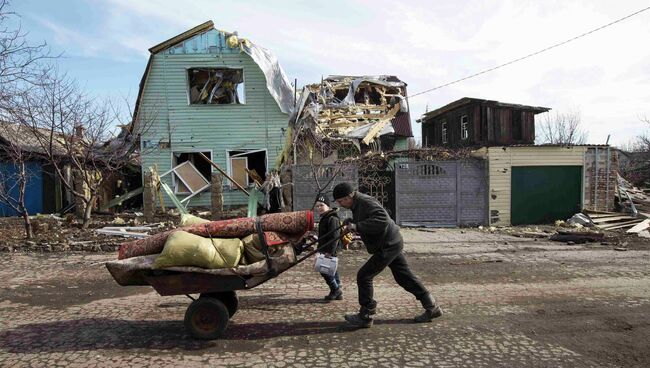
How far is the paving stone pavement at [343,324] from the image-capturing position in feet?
13.7

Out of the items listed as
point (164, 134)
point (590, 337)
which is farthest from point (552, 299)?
point (164, 134)

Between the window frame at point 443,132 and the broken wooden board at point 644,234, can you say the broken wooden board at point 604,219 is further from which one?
the window frame at point 443,132

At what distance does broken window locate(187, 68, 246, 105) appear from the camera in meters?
17.1

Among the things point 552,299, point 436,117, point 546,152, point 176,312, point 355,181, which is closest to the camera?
point 176,312

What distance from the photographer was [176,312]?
5.54 meters

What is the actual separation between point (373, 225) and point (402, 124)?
17229 millimetres

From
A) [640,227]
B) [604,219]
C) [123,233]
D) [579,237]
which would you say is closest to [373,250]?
[123,233]

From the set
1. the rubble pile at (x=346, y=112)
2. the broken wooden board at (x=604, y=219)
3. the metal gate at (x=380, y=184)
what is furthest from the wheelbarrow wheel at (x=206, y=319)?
the broken wooden board at (x=604, y=219)

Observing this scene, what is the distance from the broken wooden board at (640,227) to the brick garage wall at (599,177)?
1.31 metres

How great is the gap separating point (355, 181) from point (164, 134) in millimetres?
7993

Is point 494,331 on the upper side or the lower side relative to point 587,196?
lower

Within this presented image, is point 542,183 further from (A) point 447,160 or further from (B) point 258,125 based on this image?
(B) point 258,125

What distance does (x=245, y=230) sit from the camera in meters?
4.83

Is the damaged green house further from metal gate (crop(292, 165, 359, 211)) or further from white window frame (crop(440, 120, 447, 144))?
white window frame (crop(440, 120, 447, 144))
